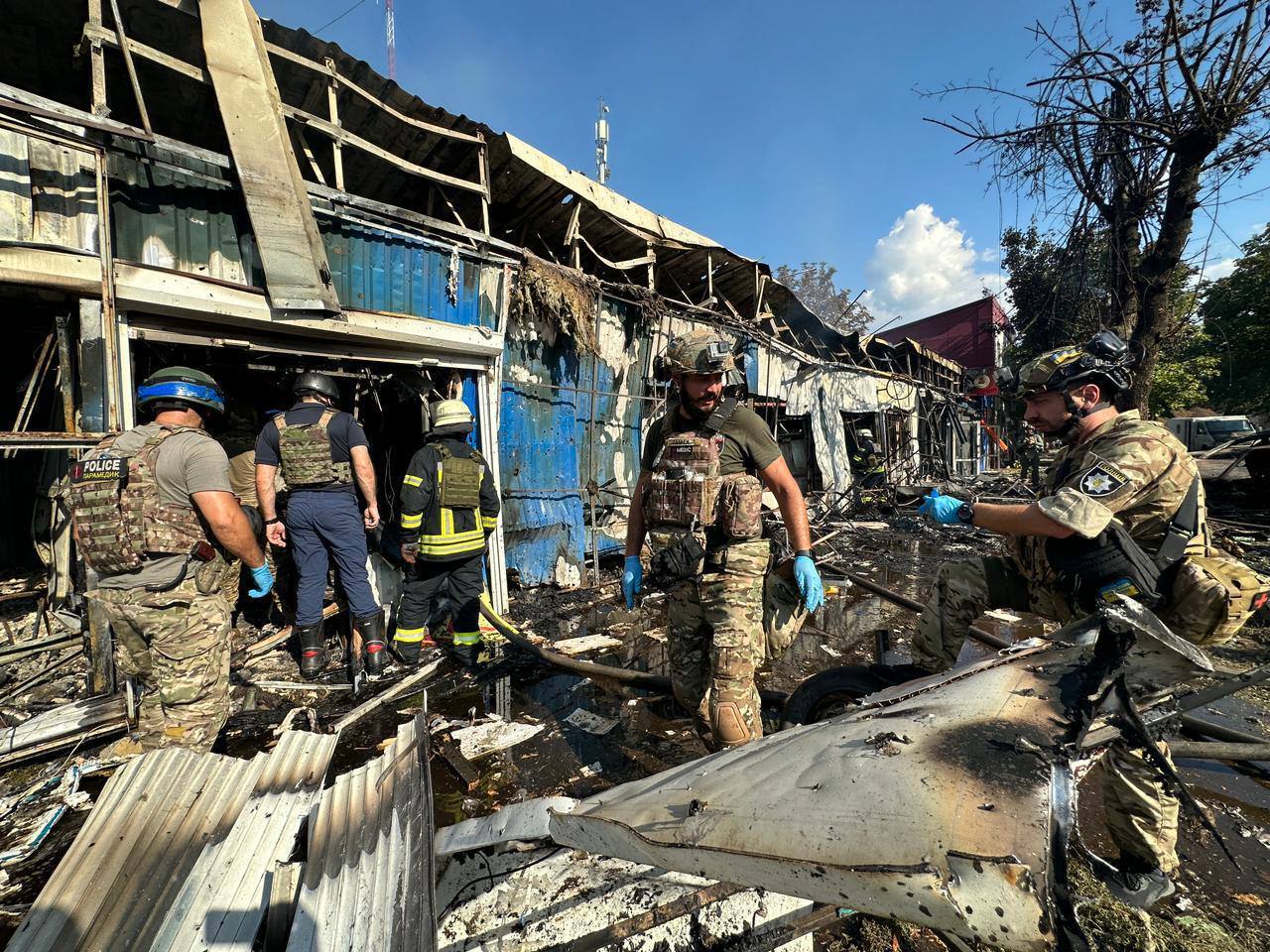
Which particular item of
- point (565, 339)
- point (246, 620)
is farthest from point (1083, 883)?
point (246, 620)

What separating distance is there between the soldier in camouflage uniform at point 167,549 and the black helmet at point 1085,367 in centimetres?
405

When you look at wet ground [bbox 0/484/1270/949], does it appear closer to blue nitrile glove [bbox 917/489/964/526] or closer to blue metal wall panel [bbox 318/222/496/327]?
blue nitrile glove [bbox 917/489/964/526]

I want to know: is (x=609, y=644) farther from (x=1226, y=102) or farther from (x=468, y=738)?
(x=1226, y=102)

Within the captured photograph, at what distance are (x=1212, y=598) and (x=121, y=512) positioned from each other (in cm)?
467

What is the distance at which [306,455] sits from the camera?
369 cm

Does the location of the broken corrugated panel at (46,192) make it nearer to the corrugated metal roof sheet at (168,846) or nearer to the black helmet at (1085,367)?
the corrugated metal roof sheet at (168,846)

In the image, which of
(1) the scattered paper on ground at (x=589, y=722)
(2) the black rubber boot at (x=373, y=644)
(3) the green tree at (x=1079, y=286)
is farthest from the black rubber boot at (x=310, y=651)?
(3) the green tree at (x=1079, y=286)

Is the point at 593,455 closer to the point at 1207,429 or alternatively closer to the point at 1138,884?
the point at 1138,884

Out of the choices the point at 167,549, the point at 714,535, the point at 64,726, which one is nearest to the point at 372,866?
the point at 714,535

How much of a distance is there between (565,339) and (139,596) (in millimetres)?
4352

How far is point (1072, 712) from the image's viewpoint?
1242mm

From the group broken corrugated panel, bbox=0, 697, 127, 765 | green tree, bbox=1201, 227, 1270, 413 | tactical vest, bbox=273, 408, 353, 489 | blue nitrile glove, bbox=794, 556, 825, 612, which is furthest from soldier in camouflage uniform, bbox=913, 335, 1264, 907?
green tree, bbox=1201, 227, 1270, 413

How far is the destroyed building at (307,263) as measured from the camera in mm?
2959

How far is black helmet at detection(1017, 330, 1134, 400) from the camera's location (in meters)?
2.22
